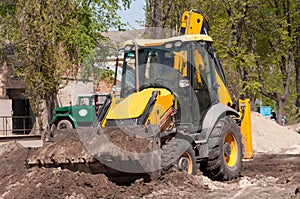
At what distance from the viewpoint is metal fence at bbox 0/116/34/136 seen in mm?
29203

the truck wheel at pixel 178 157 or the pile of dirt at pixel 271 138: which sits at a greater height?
the truck wheel at pixel 178 157

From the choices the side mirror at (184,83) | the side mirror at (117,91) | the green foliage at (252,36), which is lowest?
the side mirror at (117,91)

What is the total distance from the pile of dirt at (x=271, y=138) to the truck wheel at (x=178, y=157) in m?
9.01

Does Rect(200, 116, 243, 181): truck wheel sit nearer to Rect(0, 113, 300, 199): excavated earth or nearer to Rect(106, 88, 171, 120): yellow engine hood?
Rect(0, 113, 300, 199): excavated earth

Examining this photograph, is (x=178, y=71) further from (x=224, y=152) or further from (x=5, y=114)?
(x=5, y=114)

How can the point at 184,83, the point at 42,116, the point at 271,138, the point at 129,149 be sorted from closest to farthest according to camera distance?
the point at 129,149, the point at 184,83, the point at 271,138, the point at 42,116

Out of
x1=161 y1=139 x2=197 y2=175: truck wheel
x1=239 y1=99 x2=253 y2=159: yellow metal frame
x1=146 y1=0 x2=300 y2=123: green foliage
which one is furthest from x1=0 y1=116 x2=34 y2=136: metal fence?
x1=161 y1=139 x2=197 y2=175: truck wheel

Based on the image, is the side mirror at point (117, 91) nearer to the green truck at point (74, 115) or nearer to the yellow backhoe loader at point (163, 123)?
the yellow backhoe loader at point (163, 123)

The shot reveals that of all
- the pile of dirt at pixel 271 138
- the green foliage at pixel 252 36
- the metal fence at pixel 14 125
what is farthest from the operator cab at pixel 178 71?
the metal fence at pixel 14 125

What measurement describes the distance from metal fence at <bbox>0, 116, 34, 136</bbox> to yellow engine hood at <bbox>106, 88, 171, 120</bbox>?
743 inches

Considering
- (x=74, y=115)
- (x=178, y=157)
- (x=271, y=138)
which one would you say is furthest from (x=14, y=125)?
(x=178, y=157)

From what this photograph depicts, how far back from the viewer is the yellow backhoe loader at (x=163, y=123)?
869 cm

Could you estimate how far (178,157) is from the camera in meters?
9.09

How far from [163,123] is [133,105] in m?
0.61
